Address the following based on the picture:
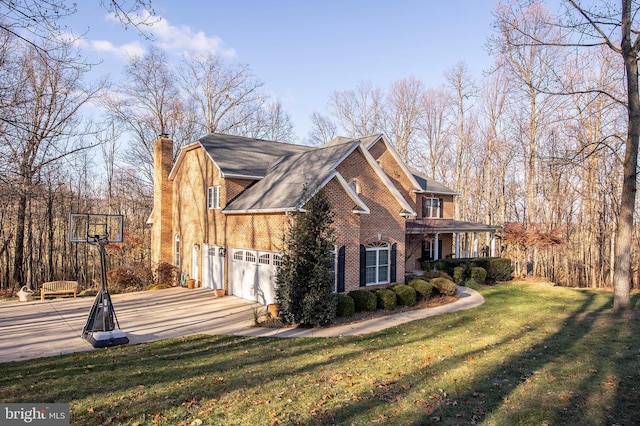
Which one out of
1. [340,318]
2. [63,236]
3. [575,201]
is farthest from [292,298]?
[575,201]

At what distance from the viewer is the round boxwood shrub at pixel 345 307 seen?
13.0m

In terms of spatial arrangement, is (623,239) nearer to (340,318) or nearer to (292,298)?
(340,318)

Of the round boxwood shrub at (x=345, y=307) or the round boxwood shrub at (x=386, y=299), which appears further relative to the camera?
the round boxwood shrub at (x=386, y=299)

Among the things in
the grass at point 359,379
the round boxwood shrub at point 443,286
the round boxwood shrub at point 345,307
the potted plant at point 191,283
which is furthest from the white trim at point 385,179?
the potted plant at point 191,283

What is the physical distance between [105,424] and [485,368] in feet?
21.8

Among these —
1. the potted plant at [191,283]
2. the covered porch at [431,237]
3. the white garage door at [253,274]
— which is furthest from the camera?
the covered porch at [431,237]

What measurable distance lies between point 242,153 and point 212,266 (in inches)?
227

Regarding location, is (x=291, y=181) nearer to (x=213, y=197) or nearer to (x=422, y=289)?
(x=213, y=197)

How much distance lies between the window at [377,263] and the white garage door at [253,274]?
153 inches

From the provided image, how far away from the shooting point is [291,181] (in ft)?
50.2

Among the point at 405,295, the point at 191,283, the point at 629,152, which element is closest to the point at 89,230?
the point at 191,283

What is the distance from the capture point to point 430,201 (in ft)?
86.9

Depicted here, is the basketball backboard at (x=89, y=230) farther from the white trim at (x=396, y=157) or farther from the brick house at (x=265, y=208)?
the white trim at (x=396, y=157)

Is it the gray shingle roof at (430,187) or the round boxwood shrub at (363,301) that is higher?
the gray shingle roof at (430,187)
